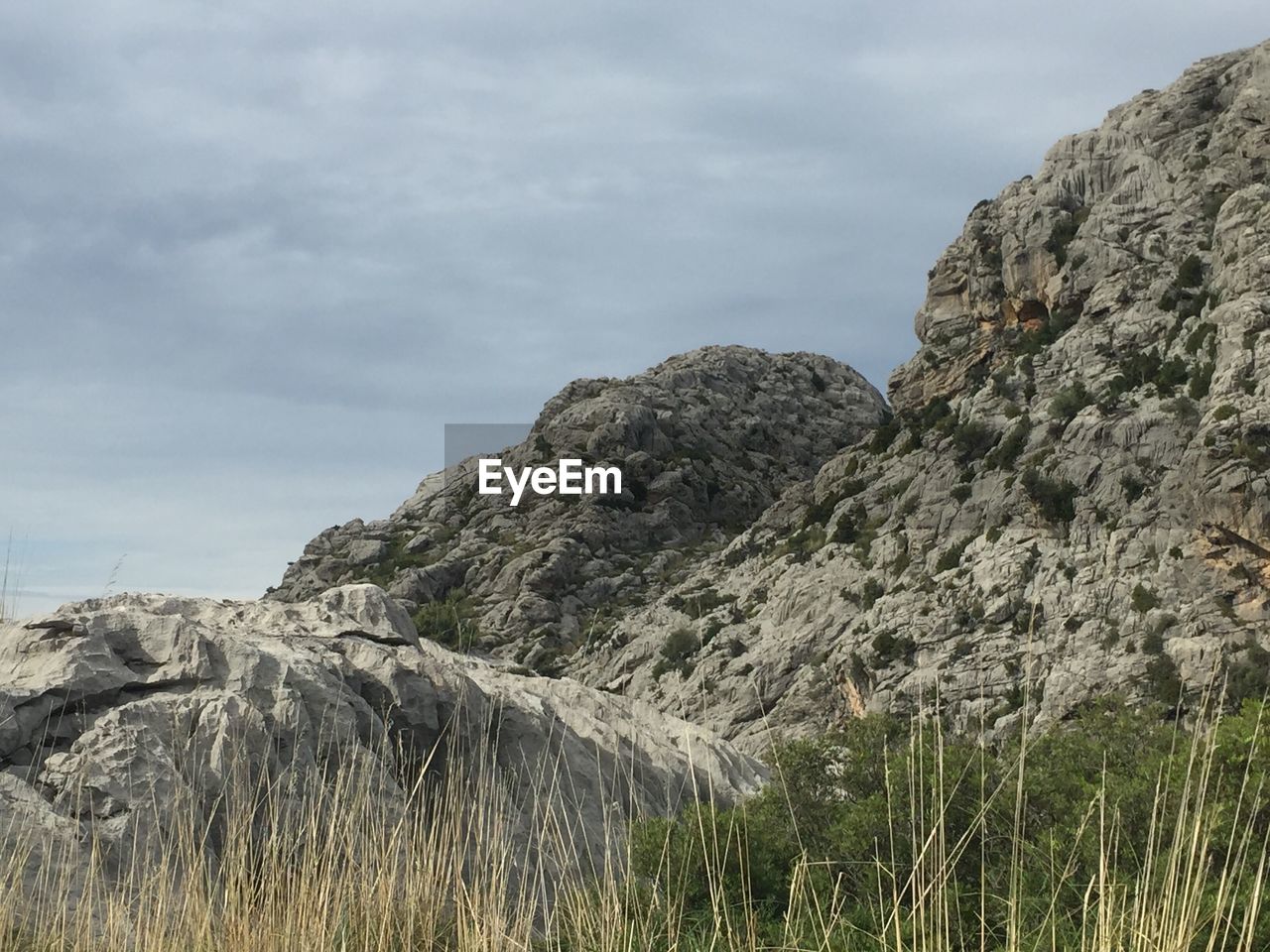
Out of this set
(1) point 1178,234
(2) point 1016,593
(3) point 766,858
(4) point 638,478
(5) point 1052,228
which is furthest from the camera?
(4) point 638,478

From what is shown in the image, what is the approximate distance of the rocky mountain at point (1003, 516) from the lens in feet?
124

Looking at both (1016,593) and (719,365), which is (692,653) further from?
(719,365)

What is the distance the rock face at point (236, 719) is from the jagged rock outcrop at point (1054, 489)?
17.1 meters

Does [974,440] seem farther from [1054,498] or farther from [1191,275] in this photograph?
[1191,275]

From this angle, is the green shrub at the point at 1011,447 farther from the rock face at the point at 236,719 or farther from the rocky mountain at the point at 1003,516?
the rock face at the point at 236,719

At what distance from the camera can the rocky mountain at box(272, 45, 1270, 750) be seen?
3766cm

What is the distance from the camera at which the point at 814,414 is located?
8588 cm

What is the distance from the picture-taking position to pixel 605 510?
2741 inches

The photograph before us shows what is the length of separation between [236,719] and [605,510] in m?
58.6

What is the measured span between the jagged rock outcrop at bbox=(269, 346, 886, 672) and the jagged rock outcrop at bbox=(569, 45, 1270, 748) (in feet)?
24.1

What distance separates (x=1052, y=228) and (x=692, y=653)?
1053 inches

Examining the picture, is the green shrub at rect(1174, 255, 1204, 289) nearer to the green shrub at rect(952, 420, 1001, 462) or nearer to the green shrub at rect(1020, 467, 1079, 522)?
the green shrub at rect(952, 420, 1001, 462)

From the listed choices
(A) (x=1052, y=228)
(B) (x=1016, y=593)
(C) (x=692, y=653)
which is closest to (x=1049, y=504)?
(B) (x=1016, y=593)

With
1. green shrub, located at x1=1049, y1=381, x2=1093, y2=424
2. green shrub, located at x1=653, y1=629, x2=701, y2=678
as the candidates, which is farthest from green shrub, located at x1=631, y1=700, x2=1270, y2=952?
green shrub, located at x1=1049, y1=381, x2=1093, y2=424
